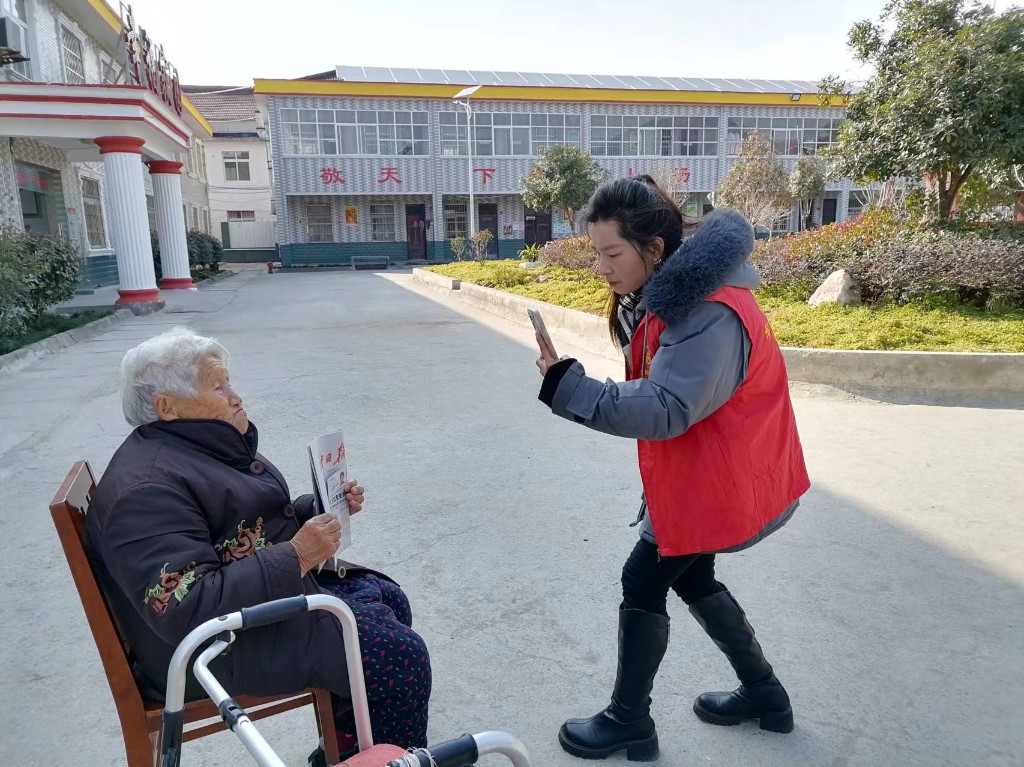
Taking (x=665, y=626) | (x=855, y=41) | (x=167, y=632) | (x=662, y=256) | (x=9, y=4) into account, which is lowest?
(x=665, y=626)

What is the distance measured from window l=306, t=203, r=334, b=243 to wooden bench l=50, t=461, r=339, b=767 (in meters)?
33.0

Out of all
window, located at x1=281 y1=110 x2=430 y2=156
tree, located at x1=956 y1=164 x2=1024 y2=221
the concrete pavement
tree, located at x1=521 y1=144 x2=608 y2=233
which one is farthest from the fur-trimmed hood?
window, located at x1=281 y1=110 x2=430 y2=156

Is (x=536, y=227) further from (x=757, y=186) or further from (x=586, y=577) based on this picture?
(x=586, y=577)

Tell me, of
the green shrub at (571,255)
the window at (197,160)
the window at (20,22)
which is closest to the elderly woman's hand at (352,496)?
the green shrub at (571,255)

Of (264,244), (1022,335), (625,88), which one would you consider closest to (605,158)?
(625,88)

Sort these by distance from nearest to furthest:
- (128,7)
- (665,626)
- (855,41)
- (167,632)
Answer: (167,632)
(665,626)
(855,41)
(128,7)

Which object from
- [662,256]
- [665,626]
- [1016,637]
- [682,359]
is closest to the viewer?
[682,359]

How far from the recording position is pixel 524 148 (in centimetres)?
3291

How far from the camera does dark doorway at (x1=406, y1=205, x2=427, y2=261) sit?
33969mm

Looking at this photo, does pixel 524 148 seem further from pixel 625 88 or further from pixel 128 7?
pixel 128 7

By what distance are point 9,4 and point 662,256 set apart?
55.0ft

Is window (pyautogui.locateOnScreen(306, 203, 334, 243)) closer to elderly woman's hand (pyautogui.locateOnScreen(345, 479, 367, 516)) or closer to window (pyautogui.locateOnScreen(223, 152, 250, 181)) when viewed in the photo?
window (pyautogui.locateOnScreen(223, 152, 250, 181))

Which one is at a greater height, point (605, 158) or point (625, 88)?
point (625, 88)

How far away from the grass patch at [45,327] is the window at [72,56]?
780cm
